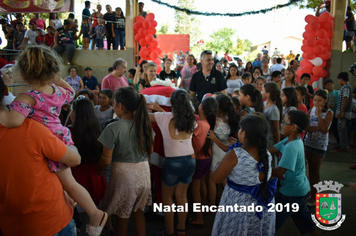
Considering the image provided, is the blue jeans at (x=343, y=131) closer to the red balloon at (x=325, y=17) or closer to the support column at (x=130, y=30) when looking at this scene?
the red balloon at (x=325, y=17)

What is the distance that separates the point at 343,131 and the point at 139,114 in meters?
5.31

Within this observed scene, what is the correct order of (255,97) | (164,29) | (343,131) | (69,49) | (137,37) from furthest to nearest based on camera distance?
1. (164,29)
2. (69,49)
3. (137,37)
4. (343,131)
5. (255,97)

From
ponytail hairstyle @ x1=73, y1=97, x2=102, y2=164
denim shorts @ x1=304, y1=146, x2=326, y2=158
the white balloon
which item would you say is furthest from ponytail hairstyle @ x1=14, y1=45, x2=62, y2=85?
the white balloon

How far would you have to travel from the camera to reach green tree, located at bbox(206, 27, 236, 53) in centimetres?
4653

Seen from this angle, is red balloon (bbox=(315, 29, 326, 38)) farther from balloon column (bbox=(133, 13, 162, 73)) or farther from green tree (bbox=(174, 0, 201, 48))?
green tree (bbox=(174, 0, 201, 48))

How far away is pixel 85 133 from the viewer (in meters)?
2.62

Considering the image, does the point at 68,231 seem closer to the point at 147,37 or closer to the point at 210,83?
the point at 210,83

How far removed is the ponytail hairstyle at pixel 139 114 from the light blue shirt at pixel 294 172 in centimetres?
119

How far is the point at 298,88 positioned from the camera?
4.25 metres

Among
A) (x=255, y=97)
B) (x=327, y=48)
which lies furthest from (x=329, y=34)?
(x=255, y=97)

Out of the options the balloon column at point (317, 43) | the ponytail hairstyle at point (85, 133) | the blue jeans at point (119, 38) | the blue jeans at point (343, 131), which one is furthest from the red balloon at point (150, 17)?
the ponytail hairstyle at point (85, 133)

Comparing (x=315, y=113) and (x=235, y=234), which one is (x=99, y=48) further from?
(x=235, y=234)

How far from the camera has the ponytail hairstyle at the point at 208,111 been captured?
122 inches

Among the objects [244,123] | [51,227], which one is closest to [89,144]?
[51,227]
